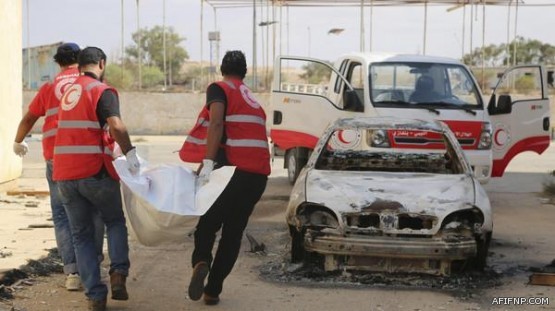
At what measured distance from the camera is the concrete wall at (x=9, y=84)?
40.2 ft

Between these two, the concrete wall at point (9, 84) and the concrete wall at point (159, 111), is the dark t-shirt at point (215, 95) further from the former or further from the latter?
the concrete wall at point (159, 111)

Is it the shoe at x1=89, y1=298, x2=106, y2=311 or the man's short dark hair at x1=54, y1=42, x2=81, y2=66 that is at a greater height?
the man's short dark hair at x1=54, y1=42, x2=81, y2=66

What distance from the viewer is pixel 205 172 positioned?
579cm

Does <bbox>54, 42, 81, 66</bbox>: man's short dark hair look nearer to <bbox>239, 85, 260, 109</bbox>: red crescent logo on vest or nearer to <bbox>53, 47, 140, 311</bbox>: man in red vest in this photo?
<bbox>53, 47, 140, 311</bbox>: man in red vest

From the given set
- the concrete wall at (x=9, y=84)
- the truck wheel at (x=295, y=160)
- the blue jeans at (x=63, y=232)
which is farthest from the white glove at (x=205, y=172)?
the concrete wall at (x=9, y=84)

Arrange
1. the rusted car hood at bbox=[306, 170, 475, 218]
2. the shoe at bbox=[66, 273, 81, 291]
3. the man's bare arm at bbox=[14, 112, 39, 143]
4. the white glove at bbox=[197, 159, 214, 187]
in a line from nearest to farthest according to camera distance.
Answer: the white glove at bbox=[197, 159, 214, 187] < the shoe at bbox=[66, 273, 81, 291] < the man's bare arm at bbox=[14, 112, 39, 143] < the rusted car hood at bbox=[306, 170, 475, 218]

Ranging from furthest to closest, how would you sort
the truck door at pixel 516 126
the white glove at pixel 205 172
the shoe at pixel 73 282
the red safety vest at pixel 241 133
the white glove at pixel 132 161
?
the truck door at pixel 516 126
the shoe at pixel 73 282
the red safety vest at pixel 241 133
the white glove at pixel 205 172
the white glove at pixel 132 161

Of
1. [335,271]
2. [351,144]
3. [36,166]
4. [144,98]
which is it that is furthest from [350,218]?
[144,98]

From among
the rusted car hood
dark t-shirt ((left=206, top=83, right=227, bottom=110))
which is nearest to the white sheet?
dark t-shirt ((left=206, top=83, right=227, bottom=110))

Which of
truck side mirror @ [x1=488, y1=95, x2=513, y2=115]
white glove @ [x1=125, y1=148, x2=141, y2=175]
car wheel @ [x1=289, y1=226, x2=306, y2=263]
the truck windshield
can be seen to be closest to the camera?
white glove @ [x1=125, y1=148, x2=141, y2=175]

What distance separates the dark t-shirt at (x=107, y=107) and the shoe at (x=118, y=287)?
1.16 meters

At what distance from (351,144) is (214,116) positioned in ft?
15.8

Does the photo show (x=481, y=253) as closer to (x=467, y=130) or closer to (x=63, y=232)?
(x=63, y=232)

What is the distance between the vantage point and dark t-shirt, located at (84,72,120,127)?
5672 mm
